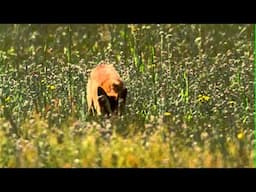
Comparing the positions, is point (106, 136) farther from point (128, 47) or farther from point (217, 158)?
point (128, 47)

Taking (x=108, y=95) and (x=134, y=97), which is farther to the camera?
(x=134, y=97)

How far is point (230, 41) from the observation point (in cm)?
1098

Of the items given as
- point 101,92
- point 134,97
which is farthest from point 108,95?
point 134,97

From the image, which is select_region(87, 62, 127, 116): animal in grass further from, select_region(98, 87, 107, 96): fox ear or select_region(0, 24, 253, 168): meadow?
select_region(0, 24, 253, 168): meadow

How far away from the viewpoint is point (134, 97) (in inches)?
332

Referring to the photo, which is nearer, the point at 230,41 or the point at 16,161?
the point at 16,161

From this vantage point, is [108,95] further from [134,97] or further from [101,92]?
[134,97]

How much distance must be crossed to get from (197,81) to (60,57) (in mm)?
2042

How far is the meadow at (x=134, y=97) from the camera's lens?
6617 millimetres

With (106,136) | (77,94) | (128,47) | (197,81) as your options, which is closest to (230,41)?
(128,47)

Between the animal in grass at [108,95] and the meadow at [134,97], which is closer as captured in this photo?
the meadow at [134,97]

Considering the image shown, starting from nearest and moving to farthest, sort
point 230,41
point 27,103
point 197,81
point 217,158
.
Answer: point 217,158
point 27,103
point 197,81
point 230,41

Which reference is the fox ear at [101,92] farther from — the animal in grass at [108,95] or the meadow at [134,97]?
the meadow at [134,97]

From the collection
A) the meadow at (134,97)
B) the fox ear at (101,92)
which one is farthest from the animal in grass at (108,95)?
the meadow at (134,97)
